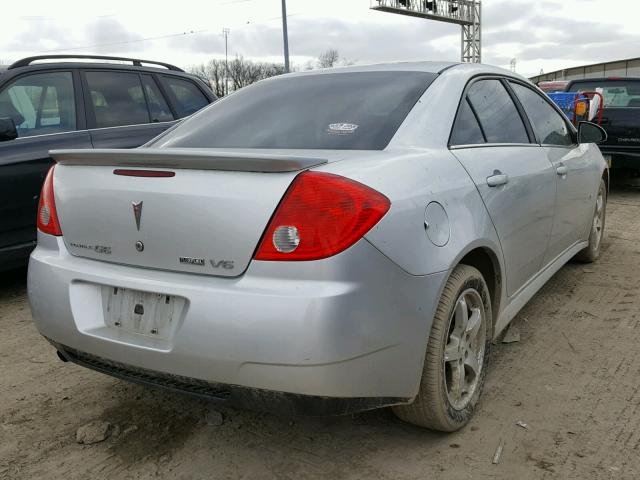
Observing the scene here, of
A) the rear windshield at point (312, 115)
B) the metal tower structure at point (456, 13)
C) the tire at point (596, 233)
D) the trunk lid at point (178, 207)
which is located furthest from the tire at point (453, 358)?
the metal tower structure at point (456, 13)

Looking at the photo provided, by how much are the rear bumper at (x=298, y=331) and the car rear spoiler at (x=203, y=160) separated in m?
0.33

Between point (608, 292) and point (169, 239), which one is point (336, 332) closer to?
point (169, 239)

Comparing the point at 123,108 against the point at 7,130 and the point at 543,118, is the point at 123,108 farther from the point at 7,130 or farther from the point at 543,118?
the point at 543,118

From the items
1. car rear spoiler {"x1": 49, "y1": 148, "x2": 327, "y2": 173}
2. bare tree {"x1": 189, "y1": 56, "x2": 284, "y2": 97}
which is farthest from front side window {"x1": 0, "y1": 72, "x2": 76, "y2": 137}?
bare tree {"x1": 189, "y1": 56, "x2": 284, "y2": 97}

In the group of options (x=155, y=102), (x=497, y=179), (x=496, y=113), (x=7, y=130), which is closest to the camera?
(x=497, y=179)

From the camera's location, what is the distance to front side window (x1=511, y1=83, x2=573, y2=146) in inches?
144

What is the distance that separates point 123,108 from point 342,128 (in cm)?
341

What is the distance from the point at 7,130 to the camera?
14.0ft

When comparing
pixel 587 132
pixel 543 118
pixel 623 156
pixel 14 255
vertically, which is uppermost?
pixel 543 118

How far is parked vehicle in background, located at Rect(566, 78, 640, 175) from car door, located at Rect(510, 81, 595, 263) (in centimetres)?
448

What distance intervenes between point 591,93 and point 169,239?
880cm

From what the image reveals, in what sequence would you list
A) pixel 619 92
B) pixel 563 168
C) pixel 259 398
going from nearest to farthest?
pixel 259 398 → pixel 563 168 → pixel 619 92

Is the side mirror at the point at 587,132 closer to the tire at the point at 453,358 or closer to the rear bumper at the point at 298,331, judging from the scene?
the tire at the point at 453,358

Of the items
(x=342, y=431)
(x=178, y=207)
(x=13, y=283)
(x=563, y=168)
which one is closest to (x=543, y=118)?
(x=563, y=168)
